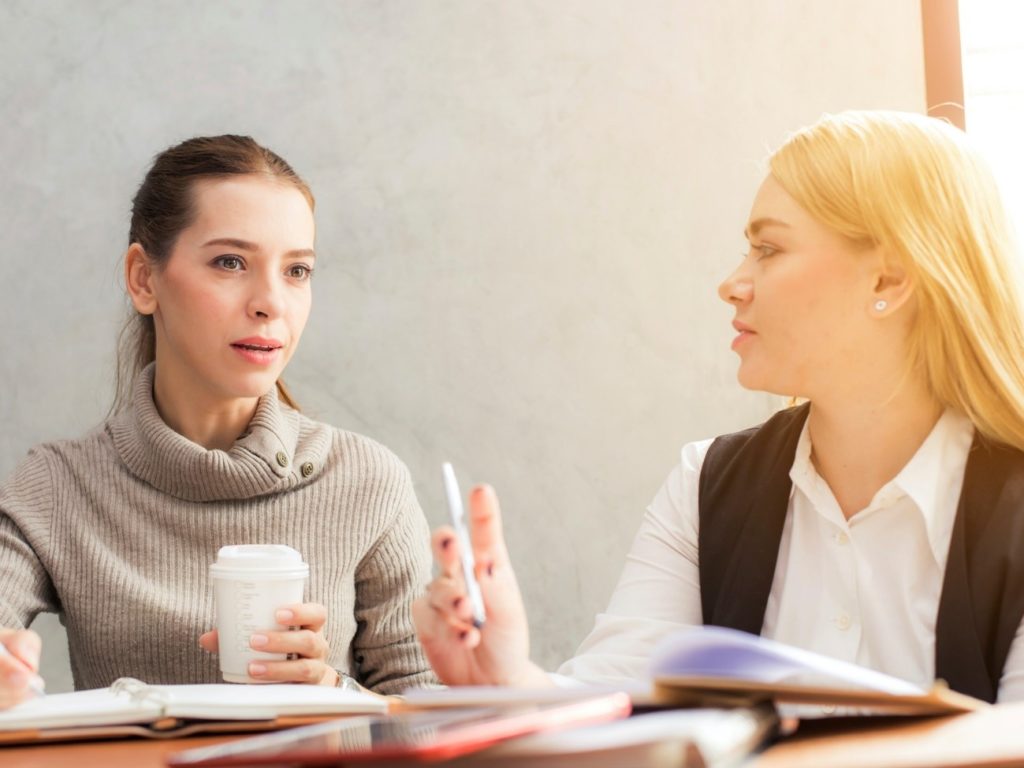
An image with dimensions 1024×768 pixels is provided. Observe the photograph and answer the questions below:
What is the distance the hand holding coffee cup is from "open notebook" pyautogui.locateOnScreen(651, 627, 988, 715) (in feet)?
1.74

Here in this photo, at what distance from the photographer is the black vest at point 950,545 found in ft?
4.11

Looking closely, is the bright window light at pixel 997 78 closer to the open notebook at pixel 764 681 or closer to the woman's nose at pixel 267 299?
the woman's nose at pixel 267 299

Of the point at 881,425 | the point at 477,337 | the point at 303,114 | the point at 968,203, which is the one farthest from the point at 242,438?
the point at 968,203

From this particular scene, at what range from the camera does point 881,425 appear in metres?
1.46

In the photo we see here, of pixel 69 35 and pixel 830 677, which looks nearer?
pixel 830 677

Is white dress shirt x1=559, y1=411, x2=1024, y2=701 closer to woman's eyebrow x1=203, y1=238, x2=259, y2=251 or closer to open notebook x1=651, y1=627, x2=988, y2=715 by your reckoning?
open notebook x1=651, y1=627, x2=988, y2=715

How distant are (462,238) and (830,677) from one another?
1578mm

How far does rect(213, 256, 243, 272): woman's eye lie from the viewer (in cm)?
173

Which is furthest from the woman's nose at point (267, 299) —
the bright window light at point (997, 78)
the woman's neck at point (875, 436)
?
the bright window light at point (997, 78)

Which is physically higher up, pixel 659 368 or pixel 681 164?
pixel 681 164

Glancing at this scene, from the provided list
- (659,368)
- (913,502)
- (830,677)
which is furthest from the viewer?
(659,368)

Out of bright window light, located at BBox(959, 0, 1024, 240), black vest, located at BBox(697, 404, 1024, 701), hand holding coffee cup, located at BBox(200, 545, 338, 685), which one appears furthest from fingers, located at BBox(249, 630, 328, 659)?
bright window light, located at BBox(959, 0, 1024, 240)

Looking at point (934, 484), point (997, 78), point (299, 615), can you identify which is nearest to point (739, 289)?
point (934, 484)

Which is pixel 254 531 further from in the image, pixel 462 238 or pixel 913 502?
pixel 913 502
